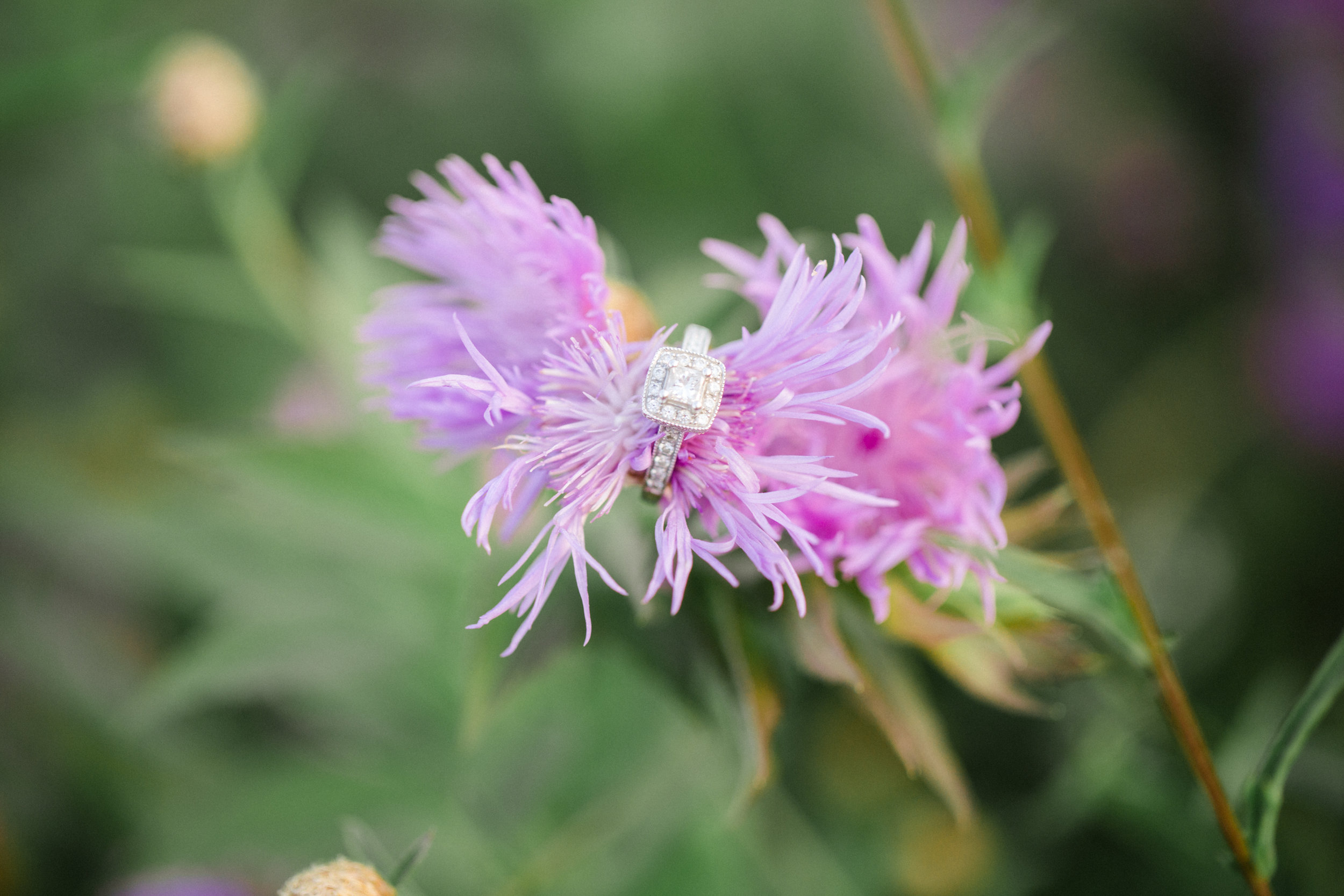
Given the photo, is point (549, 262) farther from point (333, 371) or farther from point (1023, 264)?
point (333, 371)

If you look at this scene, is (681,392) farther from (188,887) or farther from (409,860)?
(188,887)

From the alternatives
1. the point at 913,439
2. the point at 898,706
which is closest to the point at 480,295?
the point at 913,439

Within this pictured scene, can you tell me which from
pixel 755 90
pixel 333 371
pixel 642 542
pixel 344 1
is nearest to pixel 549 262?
pixel 642 542

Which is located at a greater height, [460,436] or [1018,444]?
[460,436]

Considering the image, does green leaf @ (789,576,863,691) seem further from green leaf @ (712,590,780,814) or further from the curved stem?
the curved stem

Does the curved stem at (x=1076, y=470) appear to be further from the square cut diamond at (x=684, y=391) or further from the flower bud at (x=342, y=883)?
the flower bud at (x=342, y=883)

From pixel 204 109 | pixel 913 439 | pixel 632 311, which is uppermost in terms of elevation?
pixel 204 109

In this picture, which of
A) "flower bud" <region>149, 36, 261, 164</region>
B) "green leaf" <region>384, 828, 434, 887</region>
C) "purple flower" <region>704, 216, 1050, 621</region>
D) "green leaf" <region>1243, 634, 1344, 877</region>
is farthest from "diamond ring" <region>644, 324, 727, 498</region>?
"flower bud" <region>149, 36, 261, 164</region>
